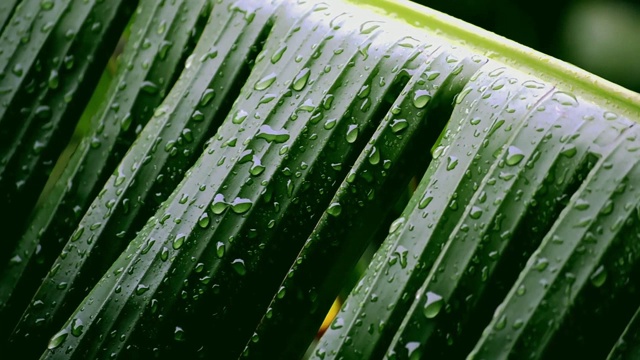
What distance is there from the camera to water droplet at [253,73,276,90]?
824 mm

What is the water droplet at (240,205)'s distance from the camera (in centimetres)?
77

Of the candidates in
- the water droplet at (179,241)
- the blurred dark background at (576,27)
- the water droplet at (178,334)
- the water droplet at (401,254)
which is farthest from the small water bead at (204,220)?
the blurred dark background at (576,27)

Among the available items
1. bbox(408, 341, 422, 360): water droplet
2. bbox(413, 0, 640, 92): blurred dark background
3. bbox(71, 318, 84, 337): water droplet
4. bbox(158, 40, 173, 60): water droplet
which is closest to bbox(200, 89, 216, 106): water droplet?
bbox(158, 40, 173, 60): water droplet

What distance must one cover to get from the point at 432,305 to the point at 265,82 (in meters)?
0.37

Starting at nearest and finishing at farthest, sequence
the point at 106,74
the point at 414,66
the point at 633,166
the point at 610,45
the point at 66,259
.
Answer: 1. the point at 633,166
2. the point at 414,66
3. the point at 66,259
4. the point at 106,74
5. the point at 610,45

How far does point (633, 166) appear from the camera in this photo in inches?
25.1

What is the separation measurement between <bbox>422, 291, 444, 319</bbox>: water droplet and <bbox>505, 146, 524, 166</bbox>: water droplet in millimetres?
172

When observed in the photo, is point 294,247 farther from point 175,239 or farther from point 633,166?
point 633,166

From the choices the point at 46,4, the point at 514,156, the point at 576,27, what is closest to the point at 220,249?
the point at 514,156

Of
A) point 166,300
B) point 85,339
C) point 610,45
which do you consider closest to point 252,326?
point 166,300

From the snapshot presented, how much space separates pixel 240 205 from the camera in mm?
771

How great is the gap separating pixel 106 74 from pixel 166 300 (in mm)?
709

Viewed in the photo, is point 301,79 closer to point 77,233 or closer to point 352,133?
point 352,133

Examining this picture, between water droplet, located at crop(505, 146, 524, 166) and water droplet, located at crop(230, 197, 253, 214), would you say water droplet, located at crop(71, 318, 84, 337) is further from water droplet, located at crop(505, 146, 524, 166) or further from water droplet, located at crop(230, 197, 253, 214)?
water droplet, located at crop(505, 146, 524, 166)
